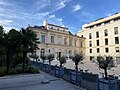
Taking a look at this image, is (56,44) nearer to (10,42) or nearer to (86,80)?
(10,42)

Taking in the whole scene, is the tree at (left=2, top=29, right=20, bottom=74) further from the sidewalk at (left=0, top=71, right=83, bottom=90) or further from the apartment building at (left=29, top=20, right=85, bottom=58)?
the apartment building at (left=29, top=20, right=85, bottom=58)

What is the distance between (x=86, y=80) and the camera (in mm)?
8711

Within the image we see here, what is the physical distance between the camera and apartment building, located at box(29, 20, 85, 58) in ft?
115

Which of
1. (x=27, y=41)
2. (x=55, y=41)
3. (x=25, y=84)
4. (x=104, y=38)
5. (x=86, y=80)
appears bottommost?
(x=25, y=84)

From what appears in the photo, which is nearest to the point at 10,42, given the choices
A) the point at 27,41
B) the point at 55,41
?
the point at 27,41

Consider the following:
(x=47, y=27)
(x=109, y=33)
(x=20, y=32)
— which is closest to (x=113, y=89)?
(x=20, y=32)

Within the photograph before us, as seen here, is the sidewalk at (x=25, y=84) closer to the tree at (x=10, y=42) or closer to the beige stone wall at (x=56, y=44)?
the tree at (x=10, y=42)

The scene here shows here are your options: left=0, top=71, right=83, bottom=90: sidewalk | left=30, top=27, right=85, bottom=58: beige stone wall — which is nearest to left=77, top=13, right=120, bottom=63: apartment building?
left=30, top=27, right=85, bottom=58: beige stone wall

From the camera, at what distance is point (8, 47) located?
459 inches

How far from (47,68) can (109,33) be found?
30.2m

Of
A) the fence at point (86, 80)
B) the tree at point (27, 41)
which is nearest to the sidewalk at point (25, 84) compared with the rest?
the fence at point (86, 80)

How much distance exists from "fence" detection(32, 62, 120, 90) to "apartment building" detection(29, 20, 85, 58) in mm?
21293

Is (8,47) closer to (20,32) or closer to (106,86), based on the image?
(20,32)

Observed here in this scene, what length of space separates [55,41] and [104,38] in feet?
49.9
